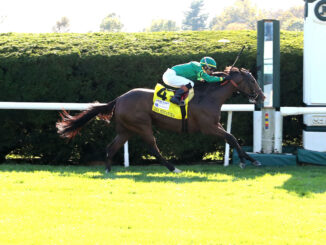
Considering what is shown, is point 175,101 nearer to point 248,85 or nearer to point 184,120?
point 184,120

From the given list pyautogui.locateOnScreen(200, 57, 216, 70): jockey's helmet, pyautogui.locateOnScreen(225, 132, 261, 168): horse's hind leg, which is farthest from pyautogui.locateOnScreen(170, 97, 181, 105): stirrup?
pyautogui.locateOnScreen(225, 132, 261, 168): horse's hind leg

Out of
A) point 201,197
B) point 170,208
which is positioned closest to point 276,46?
point 201,197

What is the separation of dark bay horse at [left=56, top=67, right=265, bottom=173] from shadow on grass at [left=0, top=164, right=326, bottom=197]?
27 cm

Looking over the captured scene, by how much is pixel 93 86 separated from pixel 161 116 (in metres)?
1.84

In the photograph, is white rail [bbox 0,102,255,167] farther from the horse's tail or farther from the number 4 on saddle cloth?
the number 4 on saddle cloth

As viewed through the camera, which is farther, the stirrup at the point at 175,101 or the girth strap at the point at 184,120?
the girth strap at the point at 184,120

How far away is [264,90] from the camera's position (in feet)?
28.9

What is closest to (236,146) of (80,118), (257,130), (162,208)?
(257,130)

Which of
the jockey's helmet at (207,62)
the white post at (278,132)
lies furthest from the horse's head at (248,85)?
the white post at (278,132)

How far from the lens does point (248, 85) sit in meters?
8.36

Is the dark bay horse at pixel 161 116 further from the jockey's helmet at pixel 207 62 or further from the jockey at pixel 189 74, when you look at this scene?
the jockey's helmet at pixel 207 62

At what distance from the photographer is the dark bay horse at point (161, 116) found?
8.05 meters

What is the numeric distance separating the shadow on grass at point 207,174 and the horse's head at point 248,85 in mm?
1121

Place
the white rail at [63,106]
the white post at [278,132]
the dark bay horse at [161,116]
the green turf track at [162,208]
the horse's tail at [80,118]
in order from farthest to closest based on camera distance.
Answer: the white post at [278,132] < the white rail at [63,106] < the horse's tail at [80,118] < the dark bay horse at [161,116] < the green turf track at [162,208]
